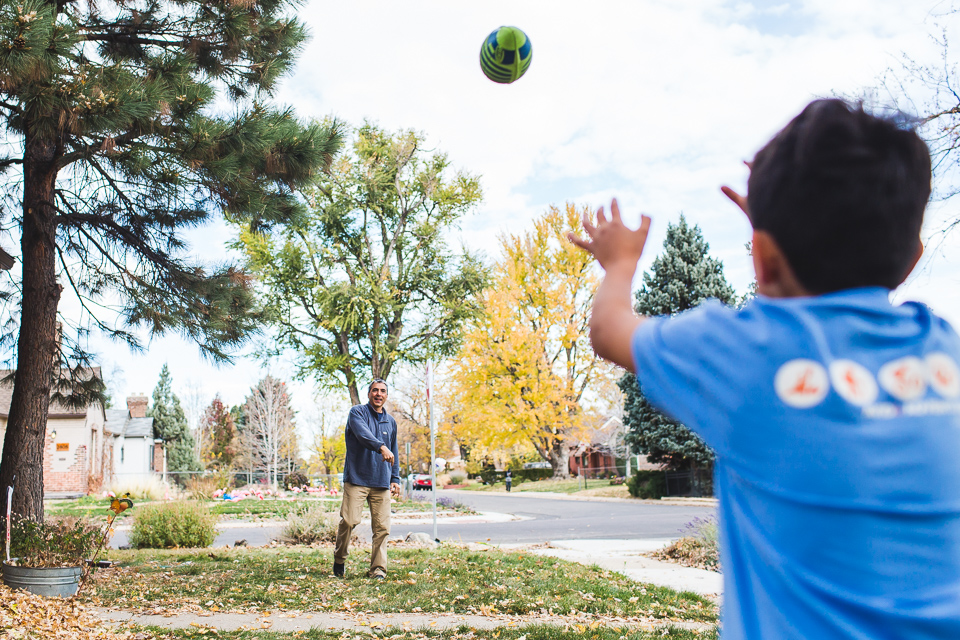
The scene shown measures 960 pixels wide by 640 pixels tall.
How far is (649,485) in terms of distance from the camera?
2728cm

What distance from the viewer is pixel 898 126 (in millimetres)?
1188

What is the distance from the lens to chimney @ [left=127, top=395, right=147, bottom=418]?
54.6 metres

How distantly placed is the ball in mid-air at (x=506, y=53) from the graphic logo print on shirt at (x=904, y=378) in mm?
5218

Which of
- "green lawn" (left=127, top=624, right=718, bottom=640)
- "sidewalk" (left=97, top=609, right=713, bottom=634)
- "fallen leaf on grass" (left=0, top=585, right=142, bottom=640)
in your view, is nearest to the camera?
"fallen leaf on grass" (left=0, top=585, right=142, bottom=640)

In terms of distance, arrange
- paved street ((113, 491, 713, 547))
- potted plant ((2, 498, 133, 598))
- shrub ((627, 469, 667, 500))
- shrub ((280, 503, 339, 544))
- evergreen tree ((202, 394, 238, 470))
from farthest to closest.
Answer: evergreen tree ((202, 394, 238, 470))
shrub ((627, 469, 667, 500))
paved street ((113, 491, 713, 547))
shrub ((280, 503, 339, 544))
potted plant ((2, 498, 133, 598))

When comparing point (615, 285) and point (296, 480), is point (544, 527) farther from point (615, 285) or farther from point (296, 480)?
point (296, 480)

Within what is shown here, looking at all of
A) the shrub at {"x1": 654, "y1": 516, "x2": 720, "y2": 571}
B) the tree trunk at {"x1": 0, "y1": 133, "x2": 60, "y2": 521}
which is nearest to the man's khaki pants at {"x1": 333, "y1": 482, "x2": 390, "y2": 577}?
the tree trunk at {"x1": 0, "y1": 133, "x2": 60, "y2": 521}

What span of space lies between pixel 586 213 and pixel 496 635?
4.49 metres

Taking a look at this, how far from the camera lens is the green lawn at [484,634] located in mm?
5246

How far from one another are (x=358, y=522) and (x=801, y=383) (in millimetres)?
7591

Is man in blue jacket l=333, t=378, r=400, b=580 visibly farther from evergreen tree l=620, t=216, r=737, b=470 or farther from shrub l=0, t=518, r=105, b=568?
evergreen tree l=620, t=216, r=737, b=470

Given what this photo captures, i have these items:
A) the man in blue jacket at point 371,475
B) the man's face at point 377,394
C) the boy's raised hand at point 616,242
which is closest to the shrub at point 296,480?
the man in blue jacket at point 371,475

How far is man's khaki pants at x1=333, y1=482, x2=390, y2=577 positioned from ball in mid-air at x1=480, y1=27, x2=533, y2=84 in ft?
15.8

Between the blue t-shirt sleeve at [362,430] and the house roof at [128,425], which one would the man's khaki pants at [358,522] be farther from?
the house roof at [128,425]
